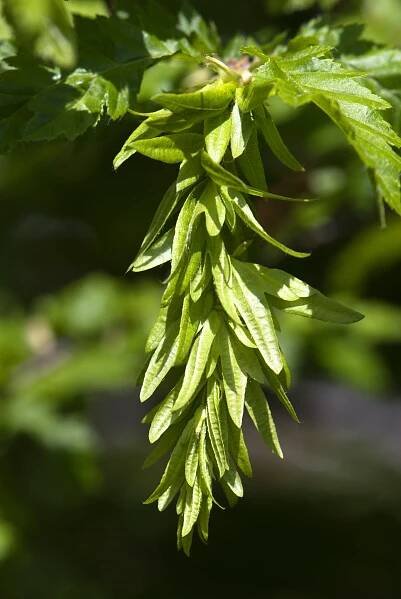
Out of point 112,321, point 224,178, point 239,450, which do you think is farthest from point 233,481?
point 112,321

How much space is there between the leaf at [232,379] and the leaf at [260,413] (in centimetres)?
3

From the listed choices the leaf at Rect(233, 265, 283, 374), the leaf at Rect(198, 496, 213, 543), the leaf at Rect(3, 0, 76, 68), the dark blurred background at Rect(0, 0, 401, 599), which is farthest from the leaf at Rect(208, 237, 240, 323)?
the dark blurred background at Rect(0, 0, 401, 599)

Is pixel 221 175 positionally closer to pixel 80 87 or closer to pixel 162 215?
pixel 162 215

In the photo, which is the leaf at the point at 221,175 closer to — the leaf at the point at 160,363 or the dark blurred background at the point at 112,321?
the leaf at the point at 160,363

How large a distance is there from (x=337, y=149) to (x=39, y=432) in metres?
1.12

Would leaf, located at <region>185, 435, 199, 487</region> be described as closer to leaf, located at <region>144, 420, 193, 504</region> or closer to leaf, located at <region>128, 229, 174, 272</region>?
leaf, located at <region>144, 420, 193, 504</region>

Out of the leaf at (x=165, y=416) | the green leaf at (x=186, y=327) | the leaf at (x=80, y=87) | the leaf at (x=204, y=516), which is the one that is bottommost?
the leaf at (x=204, y=516)

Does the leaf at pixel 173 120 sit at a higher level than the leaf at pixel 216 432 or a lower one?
higher

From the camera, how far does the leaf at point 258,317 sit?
1086 mm

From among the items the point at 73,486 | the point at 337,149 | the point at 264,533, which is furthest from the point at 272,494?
the point at 337,149

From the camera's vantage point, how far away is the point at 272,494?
4.50 meters

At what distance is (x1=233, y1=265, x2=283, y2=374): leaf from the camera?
109 centimetres

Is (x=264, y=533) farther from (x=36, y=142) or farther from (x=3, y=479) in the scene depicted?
(x=36, y=142)

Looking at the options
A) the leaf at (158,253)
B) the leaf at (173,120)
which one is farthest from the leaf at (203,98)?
the leaf at (158,253)
